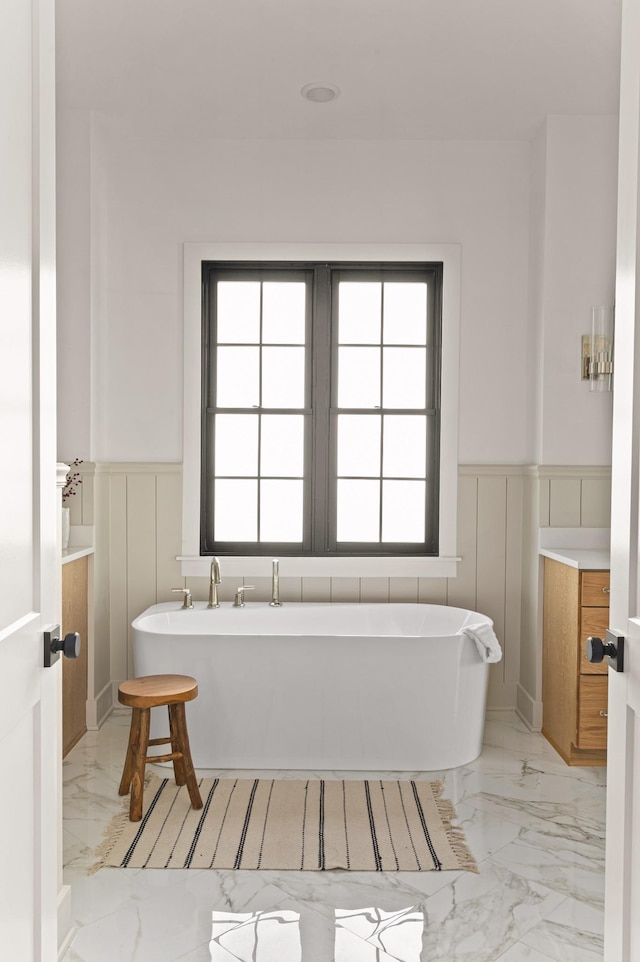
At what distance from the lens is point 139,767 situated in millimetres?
2930

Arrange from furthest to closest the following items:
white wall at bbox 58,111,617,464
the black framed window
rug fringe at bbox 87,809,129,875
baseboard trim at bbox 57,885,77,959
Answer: the black framed window < white wall at bbox 58,111,617,464 < rug fringe at bbox 87,809,129,875 < baseboard trim at bbox 57,885,77,959

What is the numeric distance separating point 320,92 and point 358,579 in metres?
2.41

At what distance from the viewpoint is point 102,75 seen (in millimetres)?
3480

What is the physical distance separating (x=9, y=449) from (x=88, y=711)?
3.05 metres

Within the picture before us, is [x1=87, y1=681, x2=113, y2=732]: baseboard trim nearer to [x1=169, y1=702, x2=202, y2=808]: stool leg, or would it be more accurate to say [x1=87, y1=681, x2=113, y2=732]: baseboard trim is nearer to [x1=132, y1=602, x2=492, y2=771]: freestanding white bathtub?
[x1=132, y1=602, x2=492, y2=771]: freestanding white bathtub

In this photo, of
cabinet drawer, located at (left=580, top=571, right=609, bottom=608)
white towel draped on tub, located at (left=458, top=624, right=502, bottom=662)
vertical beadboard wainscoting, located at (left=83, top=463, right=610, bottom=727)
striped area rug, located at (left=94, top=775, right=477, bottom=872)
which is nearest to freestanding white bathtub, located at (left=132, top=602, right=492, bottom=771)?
white towel draped on tub, located at (left=458, top=624, right=502, bottom=662)

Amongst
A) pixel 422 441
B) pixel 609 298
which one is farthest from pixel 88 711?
pixel 609 298

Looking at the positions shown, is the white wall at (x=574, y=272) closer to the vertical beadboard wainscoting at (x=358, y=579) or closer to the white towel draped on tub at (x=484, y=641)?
the vertical beadboard wainscoting at (x=358, y=579)

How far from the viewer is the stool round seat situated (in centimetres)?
296

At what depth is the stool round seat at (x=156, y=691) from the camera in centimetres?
296

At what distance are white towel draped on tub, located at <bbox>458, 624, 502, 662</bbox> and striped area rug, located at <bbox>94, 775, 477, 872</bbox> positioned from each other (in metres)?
0.58

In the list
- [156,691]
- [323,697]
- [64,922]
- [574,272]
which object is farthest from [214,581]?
[574,272]

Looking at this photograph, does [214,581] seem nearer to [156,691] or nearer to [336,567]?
[336,567]


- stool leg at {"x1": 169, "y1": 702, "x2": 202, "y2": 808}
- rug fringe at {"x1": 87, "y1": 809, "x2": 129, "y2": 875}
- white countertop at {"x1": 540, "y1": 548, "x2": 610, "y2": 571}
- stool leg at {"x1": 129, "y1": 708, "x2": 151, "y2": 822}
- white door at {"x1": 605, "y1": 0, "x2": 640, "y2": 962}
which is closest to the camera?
white door at {"x1": 605, "y1": 0, "x2": 640, "y2": 962}
